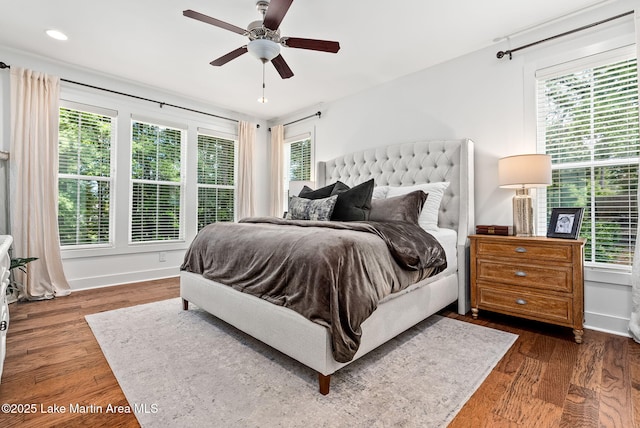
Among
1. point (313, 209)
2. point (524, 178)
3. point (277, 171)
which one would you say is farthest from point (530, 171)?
point (277, 171)

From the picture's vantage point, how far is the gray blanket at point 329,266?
4.98 ft

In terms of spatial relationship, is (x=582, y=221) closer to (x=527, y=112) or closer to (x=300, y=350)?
(x=527, y=112)

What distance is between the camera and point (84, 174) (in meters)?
3.74

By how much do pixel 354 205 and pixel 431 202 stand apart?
2.73 feet

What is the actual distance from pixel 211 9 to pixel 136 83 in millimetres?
→ 2175

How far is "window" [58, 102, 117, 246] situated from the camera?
3.60 m

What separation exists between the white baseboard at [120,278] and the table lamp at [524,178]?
428 cm

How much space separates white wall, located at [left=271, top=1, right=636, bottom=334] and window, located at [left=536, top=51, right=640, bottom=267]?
127 mm

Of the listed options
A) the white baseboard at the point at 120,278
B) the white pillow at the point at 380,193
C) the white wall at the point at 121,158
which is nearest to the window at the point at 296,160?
the white wall at the point at 121,158

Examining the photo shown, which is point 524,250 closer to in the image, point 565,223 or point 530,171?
point 565,223

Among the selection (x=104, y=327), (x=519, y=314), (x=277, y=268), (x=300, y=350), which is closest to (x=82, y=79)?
(x=104, y=327)

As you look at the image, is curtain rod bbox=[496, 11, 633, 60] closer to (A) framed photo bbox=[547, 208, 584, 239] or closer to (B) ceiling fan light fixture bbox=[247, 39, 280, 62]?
(A) framed photo bbox=[547, 208, 584, 239]

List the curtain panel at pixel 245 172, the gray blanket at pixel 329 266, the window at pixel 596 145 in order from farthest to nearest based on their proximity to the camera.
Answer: the curtain panel at pixel 245 172, the window at pixel 596 145, the gray blanket at pixel 329 266

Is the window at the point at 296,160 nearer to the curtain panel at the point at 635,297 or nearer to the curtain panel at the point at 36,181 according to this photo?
the curtain panel at the point at 36,181
